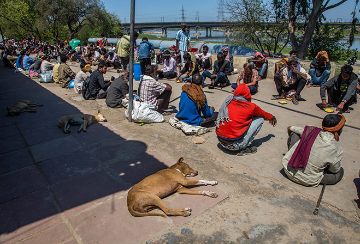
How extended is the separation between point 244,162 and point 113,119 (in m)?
3.54

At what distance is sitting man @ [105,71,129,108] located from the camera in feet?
21.9

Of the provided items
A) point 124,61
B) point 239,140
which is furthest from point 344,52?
point 239,140

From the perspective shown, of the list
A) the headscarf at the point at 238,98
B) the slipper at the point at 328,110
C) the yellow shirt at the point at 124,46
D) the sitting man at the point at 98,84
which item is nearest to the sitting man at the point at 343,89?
the slipper at the point at 328,110

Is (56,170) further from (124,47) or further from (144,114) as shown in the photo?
(124,47)

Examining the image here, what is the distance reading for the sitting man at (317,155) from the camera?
10.4 feet

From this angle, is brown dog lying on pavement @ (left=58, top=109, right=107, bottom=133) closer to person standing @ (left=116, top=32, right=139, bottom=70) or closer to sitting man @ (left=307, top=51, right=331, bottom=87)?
person standing @ (left=116, top=32, right=139, bottom=70)

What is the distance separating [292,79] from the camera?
7.46 meters

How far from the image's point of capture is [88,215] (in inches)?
113

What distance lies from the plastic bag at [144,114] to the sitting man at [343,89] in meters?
4.57

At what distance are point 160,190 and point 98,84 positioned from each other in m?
5.60

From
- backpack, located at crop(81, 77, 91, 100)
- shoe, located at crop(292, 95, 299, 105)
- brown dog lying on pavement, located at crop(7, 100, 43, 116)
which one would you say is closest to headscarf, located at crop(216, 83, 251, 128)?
shoe, located at crop(292, 95, 299, 105)

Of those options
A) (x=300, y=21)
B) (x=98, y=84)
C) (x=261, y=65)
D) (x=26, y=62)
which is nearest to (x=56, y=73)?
(x=98, y=84)

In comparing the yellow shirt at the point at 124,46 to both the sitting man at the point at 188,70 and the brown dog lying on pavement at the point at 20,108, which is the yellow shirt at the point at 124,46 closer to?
the sitting man at the point at 188,70

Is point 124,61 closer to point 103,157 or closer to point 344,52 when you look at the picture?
point 103,157
